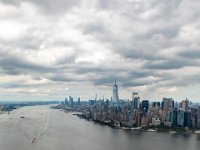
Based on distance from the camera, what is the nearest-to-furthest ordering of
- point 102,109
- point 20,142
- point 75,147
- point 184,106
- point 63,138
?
1. point 75,147
2. point 20,142
3. point 63,138
4. point 184,106
5. point 102,109

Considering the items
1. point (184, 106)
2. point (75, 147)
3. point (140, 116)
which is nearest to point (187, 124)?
point (140, 116)

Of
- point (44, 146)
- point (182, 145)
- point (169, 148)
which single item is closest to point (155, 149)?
point (169, 148)

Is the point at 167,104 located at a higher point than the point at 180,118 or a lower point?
higher

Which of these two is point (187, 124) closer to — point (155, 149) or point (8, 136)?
point (155, 149)

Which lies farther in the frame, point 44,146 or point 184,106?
point 184,106

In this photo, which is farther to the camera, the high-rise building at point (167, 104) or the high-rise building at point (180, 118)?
the high-rise building at point (167, 104)

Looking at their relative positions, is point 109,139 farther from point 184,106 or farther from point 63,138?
point 184,106

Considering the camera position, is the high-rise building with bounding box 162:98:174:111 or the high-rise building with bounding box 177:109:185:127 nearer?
the high-rise building with bounding box 177:109:185:127

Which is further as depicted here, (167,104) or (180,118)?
(167,104)

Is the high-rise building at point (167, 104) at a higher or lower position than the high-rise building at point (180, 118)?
higher

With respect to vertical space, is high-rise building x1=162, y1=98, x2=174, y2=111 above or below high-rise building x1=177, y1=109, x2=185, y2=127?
above

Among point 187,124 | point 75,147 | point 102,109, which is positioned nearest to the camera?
point 75,147
